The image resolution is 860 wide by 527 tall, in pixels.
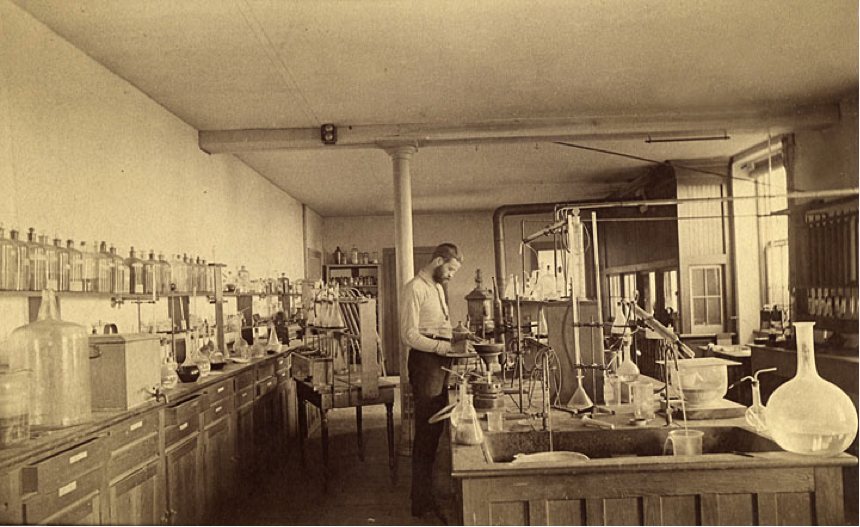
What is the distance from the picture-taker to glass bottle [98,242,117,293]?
3.98 metres

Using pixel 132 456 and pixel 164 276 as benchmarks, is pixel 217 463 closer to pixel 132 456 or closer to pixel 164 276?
pixel 132 456

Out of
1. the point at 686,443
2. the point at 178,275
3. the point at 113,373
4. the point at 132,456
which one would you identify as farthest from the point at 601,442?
the point at 178,275

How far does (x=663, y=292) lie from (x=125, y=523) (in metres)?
7.26

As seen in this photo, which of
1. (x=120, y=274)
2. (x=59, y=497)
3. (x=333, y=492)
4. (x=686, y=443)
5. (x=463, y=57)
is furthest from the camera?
(x=333, y=492)

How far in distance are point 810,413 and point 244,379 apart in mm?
3982

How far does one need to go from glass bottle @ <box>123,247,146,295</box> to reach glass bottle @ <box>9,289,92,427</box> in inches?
53.7

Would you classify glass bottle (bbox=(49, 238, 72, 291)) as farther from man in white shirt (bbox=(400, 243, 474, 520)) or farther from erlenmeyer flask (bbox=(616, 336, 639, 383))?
erlenmeyer flask (bbox=(616, 336, 639, 383))

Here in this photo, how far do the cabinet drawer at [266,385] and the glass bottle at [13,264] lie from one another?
2.56 m

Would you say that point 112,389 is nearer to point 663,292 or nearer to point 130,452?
point 130,452

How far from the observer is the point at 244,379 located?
5117 millimetres

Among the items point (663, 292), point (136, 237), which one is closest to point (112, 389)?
point (136, 237)

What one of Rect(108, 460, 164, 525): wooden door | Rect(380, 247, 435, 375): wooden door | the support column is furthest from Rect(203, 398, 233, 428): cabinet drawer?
Rect(380, 247, 435, 375): wooden door

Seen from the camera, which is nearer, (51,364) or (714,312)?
(51,364)

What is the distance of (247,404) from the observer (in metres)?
5.14
